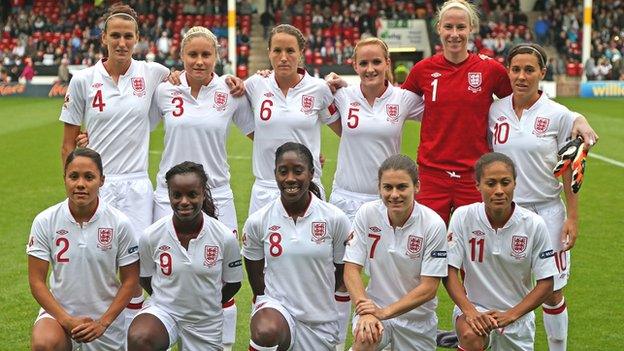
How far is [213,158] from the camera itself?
18.6 feet

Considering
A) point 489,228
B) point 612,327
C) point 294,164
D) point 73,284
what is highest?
point 294,164

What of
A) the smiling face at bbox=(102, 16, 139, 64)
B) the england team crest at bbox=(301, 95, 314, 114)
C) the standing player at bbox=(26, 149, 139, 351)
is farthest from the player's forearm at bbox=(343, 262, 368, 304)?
the smiling face at bbox=(102, 16, 139, 64)

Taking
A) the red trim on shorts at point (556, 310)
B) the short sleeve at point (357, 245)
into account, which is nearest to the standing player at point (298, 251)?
the short sleeve at point (357, 245)

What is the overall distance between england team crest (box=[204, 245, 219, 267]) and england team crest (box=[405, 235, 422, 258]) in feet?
3.46

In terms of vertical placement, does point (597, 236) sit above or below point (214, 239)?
below

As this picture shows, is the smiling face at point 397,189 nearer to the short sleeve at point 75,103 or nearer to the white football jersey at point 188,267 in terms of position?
the white football jersey at point 188,267

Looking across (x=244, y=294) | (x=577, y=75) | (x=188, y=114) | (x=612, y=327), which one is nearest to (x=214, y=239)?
(x=188, y=114)

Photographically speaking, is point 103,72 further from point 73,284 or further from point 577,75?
point 577,75

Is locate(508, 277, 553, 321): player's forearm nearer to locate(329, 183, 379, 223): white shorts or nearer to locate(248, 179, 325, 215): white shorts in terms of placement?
locate(329, 183, 379, 223): white shorts

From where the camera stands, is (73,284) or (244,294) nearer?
(73,284)

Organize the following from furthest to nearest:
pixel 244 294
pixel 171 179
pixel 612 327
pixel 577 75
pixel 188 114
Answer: pixel 577 75
pixel 244 294
pixel 612 327
pixel 188 114
pixel 171 179

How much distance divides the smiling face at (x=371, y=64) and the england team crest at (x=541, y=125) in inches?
40.6

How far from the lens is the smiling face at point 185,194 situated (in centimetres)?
475

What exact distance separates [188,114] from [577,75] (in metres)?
26.5
